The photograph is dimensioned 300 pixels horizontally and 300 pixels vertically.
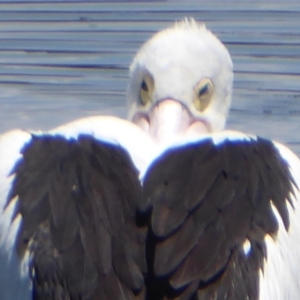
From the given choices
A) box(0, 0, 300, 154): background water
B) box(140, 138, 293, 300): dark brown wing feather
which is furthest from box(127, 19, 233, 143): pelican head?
box(0, 0, 300, 154): background water

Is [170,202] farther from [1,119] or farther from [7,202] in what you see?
[1,119]

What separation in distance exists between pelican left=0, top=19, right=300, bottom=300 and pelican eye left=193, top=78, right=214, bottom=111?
81 centimetres

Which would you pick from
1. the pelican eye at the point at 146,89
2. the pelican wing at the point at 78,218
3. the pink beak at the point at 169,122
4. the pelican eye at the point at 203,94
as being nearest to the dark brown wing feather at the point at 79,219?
the pelican wing at the point at 78,218

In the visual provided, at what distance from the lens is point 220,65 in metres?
6.45

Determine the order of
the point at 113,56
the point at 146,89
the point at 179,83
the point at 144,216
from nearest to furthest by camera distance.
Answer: the point at 144,216 < the point at 179,83 < the point at 146,89 < the point at 113,56

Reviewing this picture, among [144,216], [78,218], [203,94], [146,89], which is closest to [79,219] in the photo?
[78,218]

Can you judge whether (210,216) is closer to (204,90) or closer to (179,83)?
(179,83)

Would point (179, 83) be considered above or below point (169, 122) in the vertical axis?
above

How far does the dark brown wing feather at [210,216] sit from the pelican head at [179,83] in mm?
759

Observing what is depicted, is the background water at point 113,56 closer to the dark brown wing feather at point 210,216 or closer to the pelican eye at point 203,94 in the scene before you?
the pelican eye at point 203,94

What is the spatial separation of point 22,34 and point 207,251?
5649 millimetres

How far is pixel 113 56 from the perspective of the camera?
9.53m

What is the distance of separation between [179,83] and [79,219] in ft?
4.66

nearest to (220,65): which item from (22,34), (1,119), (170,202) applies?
(170,202)
